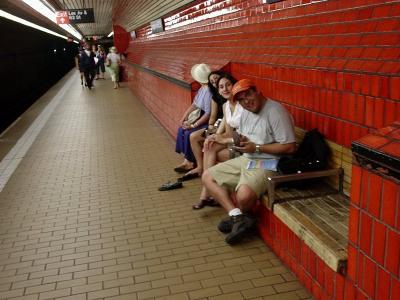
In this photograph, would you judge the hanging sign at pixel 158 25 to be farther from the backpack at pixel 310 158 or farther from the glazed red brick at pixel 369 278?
the glazed red brick at pixel 369 278

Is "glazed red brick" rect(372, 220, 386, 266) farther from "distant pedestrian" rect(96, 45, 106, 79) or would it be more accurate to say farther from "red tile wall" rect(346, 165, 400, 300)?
"distant pedestrian" rect(96, 45, 106, 79)

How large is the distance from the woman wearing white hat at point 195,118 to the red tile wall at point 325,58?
12.1 inches

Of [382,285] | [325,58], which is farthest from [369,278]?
[325,58]

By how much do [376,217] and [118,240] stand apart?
2184 millimetres

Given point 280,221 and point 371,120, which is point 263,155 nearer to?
point 280,221

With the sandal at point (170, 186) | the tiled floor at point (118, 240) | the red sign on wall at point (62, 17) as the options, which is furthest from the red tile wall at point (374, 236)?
the red sign on wall at point (62, 17)

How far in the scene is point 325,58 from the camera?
114 inches

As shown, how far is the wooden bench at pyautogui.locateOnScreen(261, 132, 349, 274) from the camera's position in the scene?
221 cm

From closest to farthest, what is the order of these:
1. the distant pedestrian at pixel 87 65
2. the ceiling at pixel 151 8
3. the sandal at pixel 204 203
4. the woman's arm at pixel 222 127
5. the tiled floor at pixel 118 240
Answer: the tiled floor at pixel 118 240
the sandal at pixel 204 203
the woman's arm at pixel 222 127
the ceiling at pixel 151 8
the distant pedestrian at pixel 87 65

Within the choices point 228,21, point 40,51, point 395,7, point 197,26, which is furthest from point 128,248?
point 40,51

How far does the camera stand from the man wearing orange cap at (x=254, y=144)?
3.01 m

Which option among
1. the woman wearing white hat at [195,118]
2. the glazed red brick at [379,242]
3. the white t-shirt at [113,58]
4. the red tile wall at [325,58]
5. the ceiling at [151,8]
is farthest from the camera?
the white t-shirt at [113,58]

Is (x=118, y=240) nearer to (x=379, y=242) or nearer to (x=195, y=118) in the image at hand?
(x=195, y=118)

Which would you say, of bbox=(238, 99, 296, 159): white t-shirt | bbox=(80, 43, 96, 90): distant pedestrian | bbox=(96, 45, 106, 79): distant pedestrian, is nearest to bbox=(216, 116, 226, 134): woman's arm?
bbox=(238, 99, 296, 159): white t-shirt
